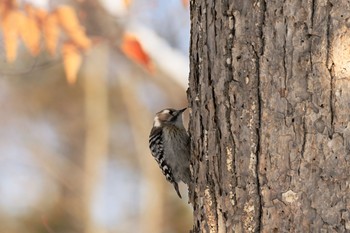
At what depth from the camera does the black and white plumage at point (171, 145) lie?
3717 mm

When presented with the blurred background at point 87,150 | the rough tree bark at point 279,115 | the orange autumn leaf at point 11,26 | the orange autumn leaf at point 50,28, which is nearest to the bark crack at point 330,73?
the rough tree bark at point 279,115

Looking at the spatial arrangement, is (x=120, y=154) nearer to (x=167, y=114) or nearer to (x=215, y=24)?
(x=167, y=114)

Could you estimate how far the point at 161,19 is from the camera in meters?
8.06

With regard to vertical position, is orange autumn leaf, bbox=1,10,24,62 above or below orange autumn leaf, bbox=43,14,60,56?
below

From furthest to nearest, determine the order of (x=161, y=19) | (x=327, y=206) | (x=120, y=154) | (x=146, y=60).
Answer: (x=120, y=154), (x=161, y=19), (x=146, y=60), (x=327, y=206)

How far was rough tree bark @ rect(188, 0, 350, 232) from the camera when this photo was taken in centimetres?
216

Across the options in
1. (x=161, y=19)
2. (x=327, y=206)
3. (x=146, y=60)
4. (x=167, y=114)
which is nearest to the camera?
(x=327, y=206)

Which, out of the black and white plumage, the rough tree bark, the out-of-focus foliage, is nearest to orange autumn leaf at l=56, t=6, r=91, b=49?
the out-of-focus foliage

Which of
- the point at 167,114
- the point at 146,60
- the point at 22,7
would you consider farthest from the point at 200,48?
the point at 22,7

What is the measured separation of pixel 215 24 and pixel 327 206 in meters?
0.72

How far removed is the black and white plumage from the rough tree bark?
1159mm

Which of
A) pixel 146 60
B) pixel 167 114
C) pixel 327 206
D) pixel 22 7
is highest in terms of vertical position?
pixel 22 7

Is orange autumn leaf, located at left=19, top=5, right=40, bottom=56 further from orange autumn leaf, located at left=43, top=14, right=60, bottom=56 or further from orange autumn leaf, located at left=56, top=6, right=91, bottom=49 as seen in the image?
orange autumn leaf, located at left=56, top=6, right=91, bottom=49

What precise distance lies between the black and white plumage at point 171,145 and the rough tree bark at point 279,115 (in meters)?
1.16
